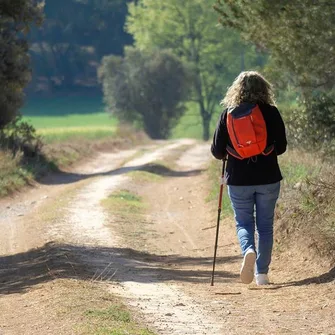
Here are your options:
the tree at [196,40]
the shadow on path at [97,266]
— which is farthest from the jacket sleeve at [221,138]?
the tree at [196,40]

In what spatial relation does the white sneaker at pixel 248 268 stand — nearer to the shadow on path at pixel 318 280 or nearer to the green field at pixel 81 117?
the shadow on path at pixel 318 280

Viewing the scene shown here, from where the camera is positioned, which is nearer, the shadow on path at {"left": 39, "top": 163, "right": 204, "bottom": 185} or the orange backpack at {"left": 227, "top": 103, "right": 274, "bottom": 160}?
the orange backpack at {"left": 227, "top": 103, "right": 274, "bottom": 160}

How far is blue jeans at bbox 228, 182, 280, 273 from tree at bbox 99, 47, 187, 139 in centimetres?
5620

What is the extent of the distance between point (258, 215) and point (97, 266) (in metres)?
2.47

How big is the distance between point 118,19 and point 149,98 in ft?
116

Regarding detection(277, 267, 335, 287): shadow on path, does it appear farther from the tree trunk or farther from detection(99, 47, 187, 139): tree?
the tree trunk

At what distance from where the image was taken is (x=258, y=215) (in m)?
11.4

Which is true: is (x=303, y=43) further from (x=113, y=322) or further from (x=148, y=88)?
(x=148, y=88)

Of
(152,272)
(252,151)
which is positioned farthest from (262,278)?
(152,272)

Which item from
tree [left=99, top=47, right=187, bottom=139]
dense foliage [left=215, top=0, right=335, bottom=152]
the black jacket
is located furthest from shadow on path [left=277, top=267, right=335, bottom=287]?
tree [left=99, top=47, right=187, bottom=139]

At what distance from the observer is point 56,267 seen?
1257 centimetres

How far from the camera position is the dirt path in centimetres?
910

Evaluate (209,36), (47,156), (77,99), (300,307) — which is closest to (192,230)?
(300,307)

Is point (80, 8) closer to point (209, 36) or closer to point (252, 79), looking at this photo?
point (209, 36)
